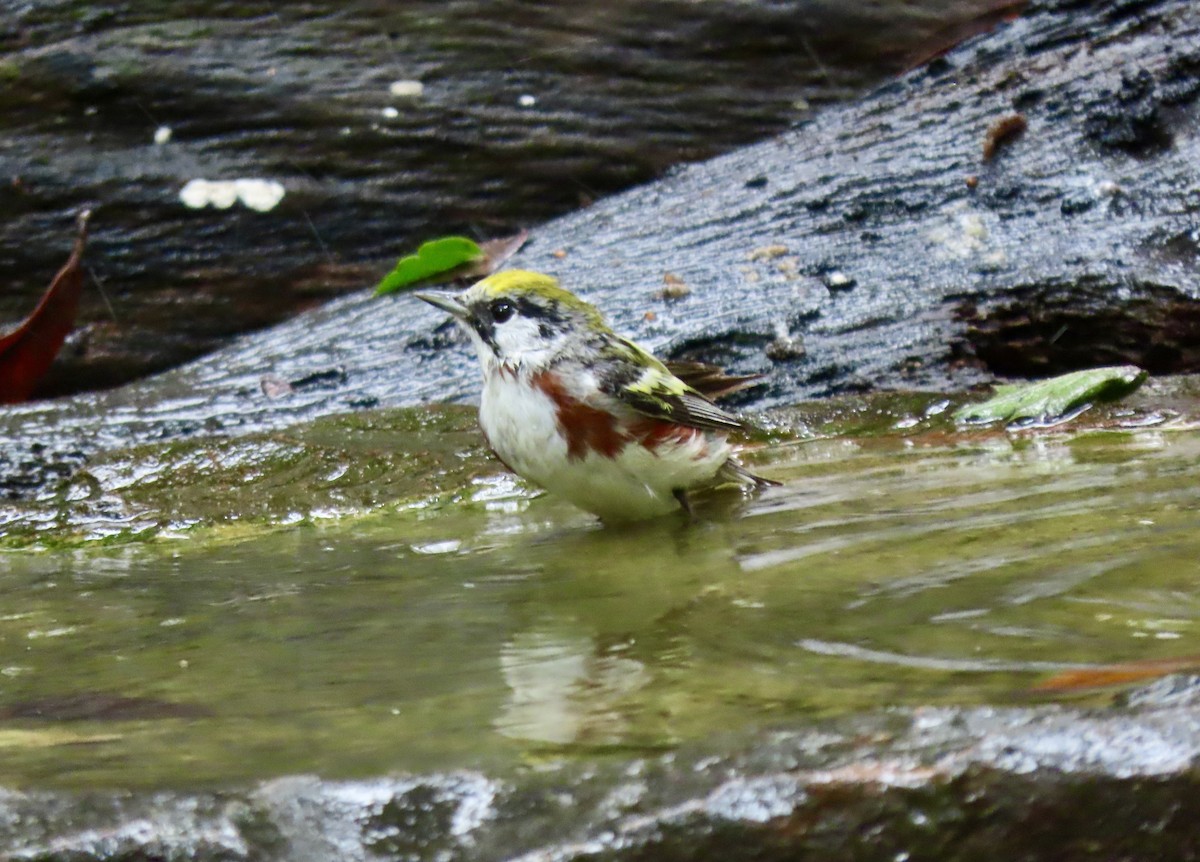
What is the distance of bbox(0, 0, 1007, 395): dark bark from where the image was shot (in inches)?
269

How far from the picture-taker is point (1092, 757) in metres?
1.45

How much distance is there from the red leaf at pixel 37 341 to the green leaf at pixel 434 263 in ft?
4.27

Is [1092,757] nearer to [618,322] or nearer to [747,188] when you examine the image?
[618,322]

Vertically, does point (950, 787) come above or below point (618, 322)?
above

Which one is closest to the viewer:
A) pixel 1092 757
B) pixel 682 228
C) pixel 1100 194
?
pixel 1092 757

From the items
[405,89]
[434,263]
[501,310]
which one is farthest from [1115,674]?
[405,89]

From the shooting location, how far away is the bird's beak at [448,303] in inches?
148

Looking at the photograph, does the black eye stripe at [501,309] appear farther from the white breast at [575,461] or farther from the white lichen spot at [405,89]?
the white lichen spot at [405,89]

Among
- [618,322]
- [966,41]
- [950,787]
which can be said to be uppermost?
[966,41]

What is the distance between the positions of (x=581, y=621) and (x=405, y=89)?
17.3 ft

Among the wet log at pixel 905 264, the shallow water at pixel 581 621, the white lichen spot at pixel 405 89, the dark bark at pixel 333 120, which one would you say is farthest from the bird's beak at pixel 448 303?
the white lichen spot at pixel 405 89

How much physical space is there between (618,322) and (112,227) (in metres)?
2.86

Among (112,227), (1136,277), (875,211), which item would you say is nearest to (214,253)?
(112,227)

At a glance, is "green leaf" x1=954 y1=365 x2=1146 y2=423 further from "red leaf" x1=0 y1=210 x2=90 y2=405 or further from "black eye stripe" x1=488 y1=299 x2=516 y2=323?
"red leaf" x1=0 y1=210 x2=90 y2=405
